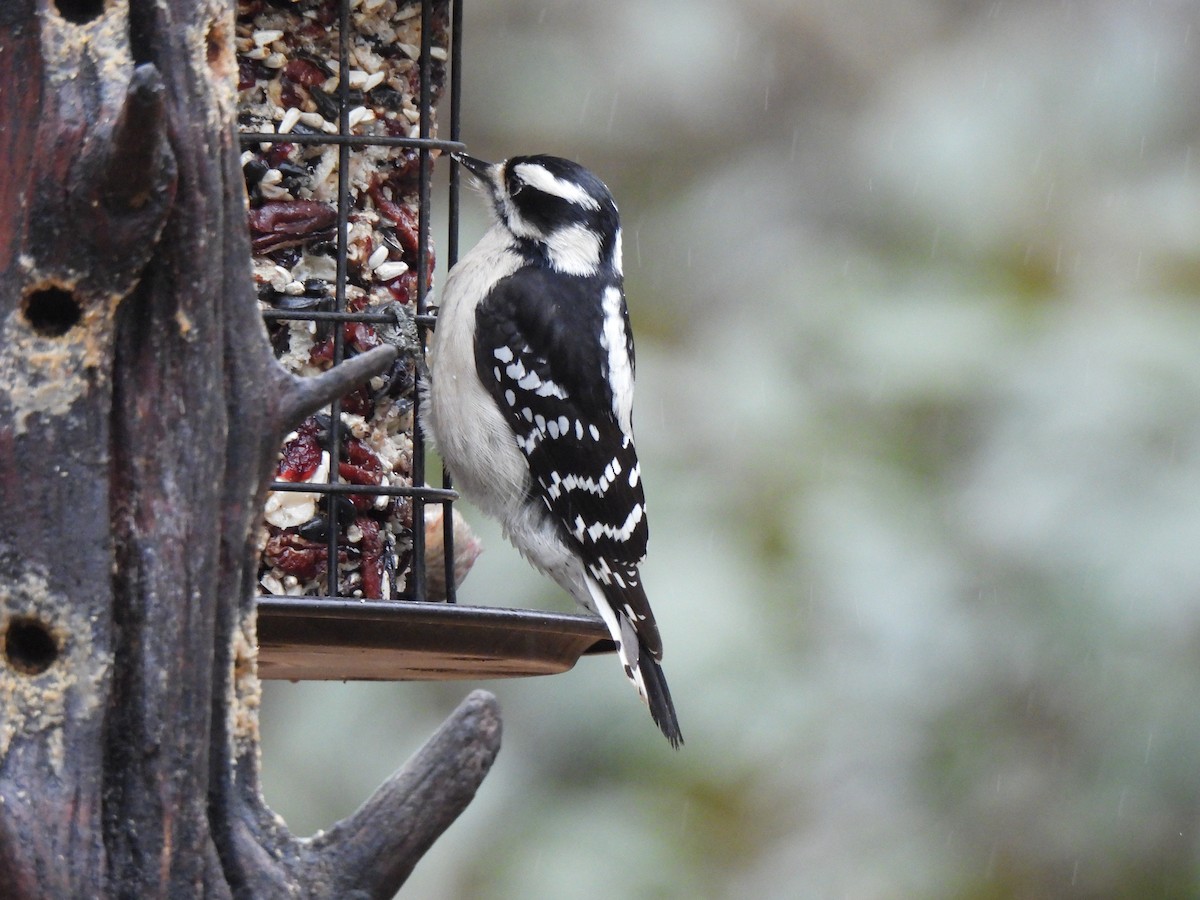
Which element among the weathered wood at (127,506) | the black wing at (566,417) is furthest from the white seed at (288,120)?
the weathered wood at (127,506)

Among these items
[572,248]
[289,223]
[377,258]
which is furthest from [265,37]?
[572,248]

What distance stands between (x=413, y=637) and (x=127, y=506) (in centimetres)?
92

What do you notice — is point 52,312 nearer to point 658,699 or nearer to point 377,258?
point 377,258

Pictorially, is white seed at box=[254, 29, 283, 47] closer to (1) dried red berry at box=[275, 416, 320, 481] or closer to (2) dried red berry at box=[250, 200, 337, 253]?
(2) dried red berry at box=[250, 200, 337, 253]

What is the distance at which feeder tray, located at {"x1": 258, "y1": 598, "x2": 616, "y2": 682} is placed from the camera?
2.75 m

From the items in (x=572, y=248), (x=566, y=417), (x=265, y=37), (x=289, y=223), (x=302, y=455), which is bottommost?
(x=566, y=417)

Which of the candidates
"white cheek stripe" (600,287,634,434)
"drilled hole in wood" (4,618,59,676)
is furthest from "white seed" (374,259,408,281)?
"drilled hole in wood" (4,618,59,676)

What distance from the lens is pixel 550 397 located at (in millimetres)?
4027

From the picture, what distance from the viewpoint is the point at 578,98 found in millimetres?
6293

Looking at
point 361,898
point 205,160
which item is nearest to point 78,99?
point 205,160

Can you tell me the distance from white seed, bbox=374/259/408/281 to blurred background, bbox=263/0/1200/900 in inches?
52.9

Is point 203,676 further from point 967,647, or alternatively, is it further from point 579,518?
point 967,647

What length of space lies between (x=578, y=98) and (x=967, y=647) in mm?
2292

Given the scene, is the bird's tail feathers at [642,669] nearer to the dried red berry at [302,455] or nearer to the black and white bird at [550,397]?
the black and white bird at [550,397]
